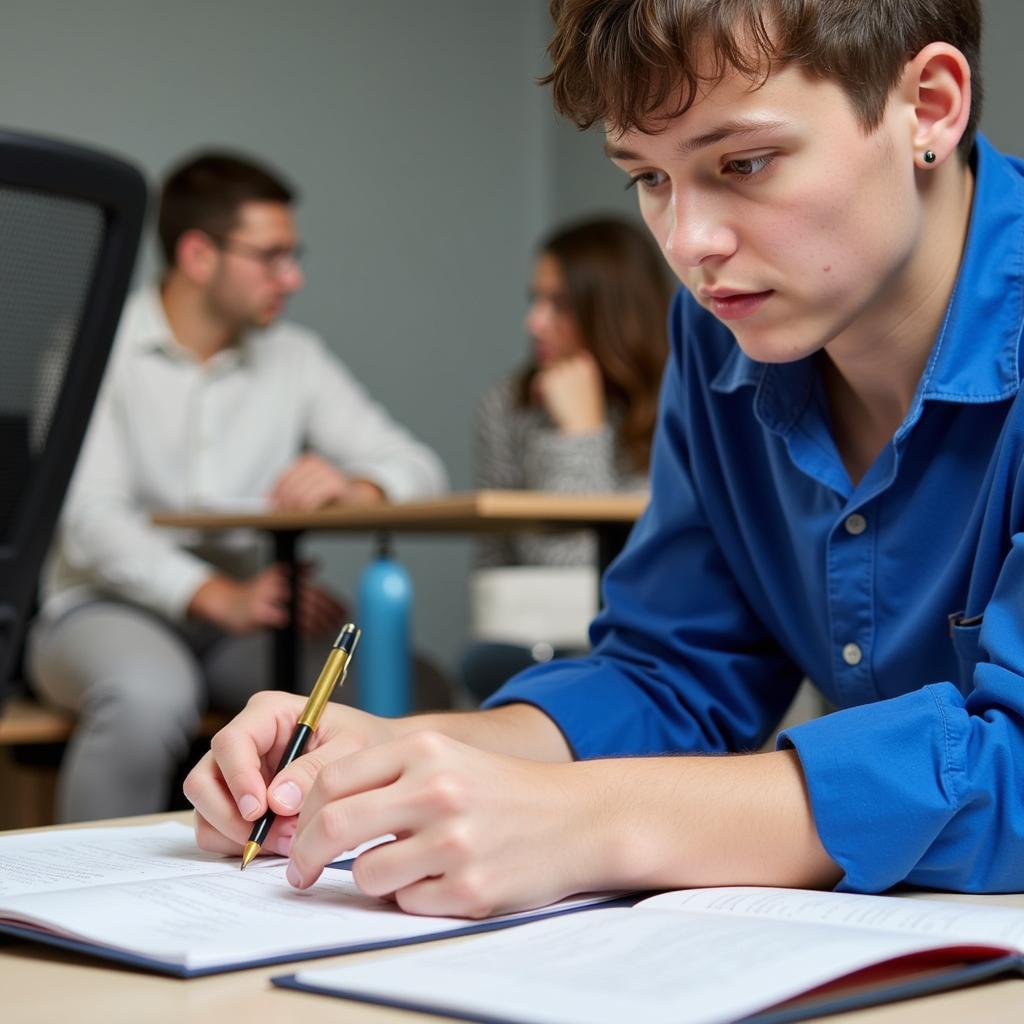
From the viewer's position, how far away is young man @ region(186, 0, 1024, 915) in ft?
2.30

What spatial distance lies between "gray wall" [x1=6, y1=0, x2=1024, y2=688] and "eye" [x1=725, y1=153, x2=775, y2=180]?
3322mm

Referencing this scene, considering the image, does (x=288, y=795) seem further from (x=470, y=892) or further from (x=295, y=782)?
(x=470, y=892)

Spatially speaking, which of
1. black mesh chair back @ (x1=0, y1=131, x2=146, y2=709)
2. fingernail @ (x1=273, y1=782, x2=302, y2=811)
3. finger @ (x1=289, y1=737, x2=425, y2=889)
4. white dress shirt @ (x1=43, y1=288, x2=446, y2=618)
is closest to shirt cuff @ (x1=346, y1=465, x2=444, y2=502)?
white dress shirt @ (x1=43, y1=288, x2=446, y2=618)

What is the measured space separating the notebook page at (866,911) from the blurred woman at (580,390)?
219cm

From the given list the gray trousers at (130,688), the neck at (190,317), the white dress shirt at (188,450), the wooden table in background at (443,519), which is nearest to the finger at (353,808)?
the wooden table in background at (443,519)

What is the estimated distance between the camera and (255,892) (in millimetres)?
701

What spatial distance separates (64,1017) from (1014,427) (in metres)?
0.66

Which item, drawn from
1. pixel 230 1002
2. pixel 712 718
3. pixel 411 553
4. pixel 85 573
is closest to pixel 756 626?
pixel 712 718

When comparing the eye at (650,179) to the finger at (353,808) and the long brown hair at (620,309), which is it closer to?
the finger at (353,808)

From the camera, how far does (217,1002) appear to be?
0.52 meters

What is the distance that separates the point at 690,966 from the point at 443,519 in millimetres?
1626

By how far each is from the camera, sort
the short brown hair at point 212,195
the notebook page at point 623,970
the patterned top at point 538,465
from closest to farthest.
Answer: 1. the notebook page at point 623,970
2. the patterned top at point 538,465
3. the short brown hair at point 212,195

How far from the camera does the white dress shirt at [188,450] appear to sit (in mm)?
2801

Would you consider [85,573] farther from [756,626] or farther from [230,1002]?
[230,1002]
